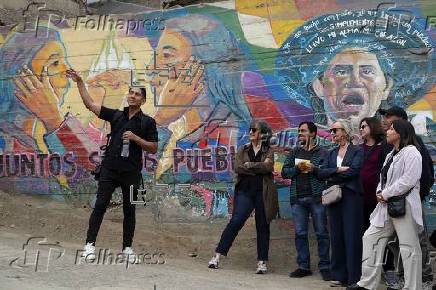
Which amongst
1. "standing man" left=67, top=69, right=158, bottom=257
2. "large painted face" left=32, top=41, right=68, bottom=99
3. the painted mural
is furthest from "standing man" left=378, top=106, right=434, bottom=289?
"large painted face" left=32, top=41, right=68, bottom=99

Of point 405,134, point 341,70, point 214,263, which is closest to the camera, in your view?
point 405,134

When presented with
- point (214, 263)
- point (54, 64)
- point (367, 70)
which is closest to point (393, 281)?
point (214, 263)

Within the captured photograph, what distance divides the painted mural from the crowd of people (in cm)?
126

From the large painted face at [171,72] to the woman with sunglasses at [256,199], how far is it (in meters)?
2.07

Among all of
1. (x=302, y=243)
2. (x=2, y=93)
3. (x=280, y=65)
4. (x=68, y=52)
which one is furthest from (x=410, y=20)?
(x=2, y=93)

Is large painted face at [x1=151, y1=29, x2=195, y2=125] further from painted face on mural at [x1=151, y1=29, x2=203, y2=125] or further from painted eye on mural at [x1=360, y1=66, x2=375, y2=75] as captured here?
painted eye on mural at [x1=360, y1=66, x2=375, y2=75]

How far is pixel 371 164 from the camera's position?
20.2ft

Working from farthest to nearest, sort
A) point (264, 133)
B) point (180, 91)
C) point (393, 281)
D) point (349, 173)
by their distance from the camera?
point (180, 91) < point (264, 133) < point (349, 173) < point (393, 281)

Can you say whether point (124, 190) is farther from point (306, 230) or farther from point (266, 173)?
point (306, 230)

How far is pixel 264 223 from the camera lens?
263 inches

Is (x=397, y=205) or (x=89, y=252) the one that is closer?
(x=397, y=205)

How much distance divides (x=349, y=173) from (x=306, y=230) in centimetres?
93

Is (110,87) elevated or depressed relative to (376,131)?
elevated

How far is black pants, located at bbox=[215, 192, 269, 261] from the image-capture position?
262 inches
